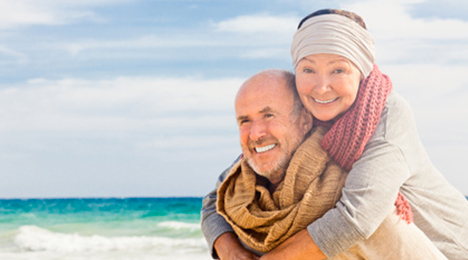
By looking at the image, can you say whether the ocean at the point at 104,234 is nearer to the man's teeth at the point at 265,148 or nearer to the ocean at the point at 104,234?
the ocean at the point at 104,234

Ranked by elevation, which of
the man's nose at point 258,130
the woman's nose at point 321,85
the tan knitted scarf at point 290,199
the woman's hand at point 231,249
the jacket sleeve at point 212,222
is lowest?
the woman's hand at point 231,249

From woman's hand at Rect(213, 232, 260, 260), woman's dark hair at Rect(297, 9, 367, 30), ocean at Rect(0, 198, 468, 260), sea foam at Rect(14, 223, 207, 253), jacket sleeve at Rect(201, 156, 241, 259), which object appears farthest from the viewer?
sea foam at Rect(14, 223, 207, 253)

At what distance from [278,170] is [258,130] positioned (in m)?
0.20

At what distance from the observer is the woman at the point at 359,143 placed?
2.29 m

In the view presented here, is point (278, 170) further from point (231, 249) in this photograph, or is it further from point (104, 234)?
point (104, 234)

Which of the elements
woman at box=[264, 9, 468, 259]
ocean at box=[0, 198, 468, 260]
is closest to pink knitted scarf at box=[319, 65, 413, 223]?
woman at box=[264, 9, 468, 259]

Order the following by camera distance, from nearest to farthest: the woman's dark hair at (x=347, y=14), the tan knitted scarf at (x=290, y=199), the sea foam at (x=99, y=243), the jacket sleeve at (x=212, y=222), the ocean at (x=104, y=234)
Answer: the tan knitted scarf at (x=290, y=199) → the woman's dark hair at (x=347, y=14) → the jacket sleeve at (x=212, y=222) → the ocean at (x=104, y=234) → the sea foam at (x=99, y=243)

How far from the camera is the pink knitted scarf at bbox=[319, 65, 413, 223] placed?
2.37 metres

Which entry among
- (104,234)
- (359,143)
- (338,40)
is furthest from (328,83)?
(104,234)

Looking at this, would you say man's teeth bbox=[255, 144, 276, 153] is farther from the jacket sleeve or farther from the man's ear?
the jacket sleeve

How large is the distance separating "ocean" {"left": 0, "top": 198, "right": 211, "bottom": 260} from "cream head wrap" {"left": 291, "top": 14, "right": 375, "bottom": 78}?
7.53m

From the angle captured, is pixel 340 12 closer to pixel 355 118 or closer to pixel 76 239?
pixel 355 118

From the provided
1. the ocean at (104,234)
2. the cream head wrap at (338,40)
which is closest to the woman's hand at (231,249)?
the cream head wrap at (338,40)

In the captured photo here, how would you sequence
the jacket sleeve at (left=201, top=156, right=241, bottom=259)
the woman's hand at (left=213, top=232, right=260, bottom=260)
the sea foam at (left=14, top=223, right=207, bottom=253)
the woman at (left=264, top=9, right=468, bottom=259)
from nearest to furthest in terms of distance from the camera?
the woman at (left=264, top=9, right=468, bottom=259), the woman's hand at (left=213, top=232, right=260, bottom=260), the jacket sleeve at (left=201, top=156, right=241, bottom=259), the sea foam at (left=14, top=223, right=207, bottom=253)
